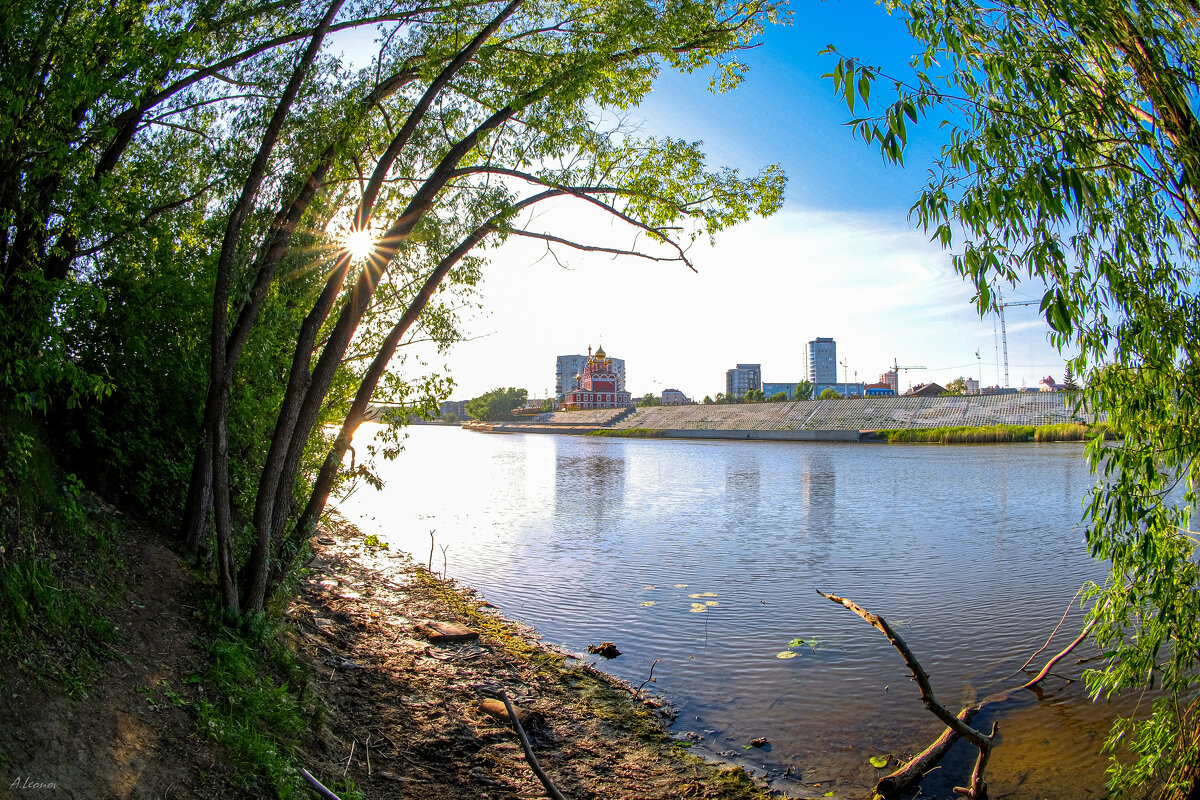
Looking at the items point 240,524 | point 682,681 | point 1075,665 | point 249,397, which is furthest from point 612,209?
point 1075,665

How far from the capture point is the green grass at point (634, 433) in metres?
85.6

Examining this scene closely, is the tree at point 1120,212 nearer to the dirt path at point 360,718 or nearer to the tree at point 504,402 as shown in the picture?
the dirt path at point 360,718

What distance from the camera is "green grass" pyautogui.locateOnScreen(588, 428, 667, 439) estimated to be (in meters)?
85.6

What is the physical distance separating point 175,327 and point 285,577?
3.19 m

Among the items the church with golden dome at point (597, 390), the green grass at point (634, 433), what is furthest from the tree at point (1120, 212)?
the church with golden dome at point (597, 390)

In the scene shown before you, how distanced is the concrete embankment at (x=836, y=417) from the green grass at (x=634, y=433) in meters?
0.12

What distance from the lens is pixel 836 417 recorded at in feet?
244

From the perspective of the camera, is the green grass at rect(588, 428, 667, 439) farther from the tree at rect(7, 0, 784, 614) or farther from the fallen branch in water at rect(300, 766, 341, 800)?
the fallen branch in water at rect(300, 766, 341, 800)

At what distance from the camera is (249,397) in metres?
8.23

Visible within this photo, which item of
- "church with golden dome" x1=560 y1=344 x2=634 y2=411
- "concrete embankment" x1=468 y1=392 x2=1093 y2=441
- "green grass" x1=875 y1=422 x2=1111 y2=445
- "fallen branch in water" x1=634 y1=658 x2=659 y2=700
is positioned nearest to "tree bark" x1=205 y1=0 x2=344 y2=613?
"fallen branch in water" x1=634 y1=658 x2=659 y2=700

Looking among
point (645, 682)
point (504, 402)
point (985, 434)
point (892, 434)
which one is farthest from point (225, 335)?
point (504, 402)

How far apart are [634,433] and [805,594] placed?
75776 mm

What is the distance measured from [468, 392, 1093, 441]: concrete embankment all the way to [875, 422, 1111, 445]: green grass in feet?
4.10

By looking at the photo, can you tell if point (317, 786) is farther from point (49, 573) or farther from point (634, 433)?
point (634, 433)
